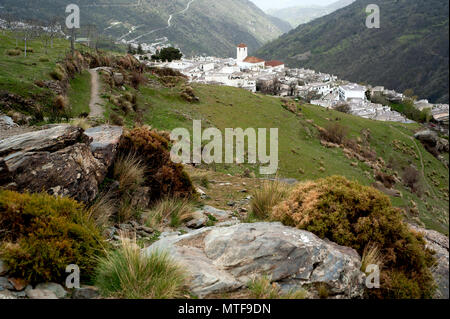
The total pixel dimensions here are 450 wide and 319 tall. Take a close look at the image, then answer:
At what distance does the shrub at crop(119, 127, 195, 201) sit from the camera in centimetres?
823

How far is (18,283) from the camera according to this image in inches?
133

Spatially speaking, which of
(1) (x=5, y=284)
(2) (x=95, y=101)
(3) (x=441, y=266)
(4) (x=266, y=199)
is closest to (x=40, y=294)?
(1) (x=5, y=284)

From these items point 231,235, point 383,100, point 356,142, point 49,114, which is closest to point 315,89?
point 383,100

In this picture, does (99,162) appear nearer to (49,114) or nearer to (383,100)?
(49,114)

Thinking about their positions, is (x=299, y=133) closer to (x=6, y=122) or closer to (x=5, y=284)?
(x=6, y=122)

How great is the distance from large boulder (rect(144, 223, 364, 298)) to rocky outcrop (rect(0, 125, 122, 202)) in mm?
2347

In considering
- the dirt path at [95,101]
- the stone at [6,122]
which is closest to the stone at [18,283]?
the stone at [6,122]

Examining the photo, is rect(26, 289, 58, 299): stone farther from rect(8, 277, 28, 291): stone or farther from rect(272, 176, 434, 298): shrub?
rect(272, 176, 434, 298): shrub

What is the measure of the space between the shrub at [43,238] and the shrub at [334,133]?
3308 cm

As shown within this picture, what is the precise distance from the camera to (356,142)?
37.1 metres

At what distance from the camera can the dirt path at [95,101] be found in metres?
17.2

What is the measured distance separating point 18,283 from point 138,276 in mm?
1311

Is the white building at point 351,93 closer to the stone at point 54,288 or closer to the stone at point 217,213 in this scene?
the stone at point 217,213
